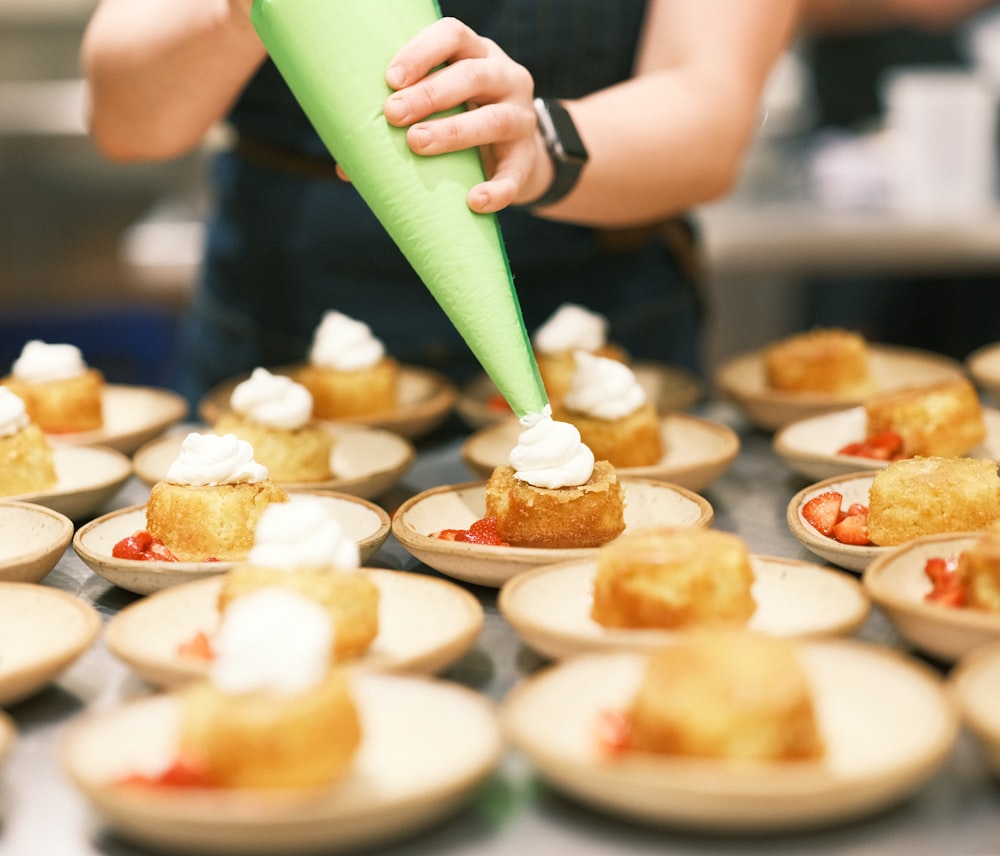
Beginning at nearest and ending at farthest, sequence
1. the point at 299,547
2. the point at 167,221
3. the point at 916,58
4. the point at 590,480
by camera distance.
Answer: the point at 299,547 → the point at 590,480 → the point at 167,221 → the point at 916,58

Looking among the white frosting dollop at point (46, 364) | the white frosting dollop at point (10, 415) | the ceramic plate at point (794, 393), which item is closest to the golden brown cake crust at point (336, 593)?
the white frosting dollop at point (10, 415)

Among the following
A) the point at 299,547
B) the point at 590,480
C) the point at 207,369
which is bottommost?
the point at 207,369

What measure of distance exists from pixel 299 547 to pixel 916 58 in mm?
5651

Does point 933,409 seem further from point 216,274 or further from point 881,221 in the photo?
point 881,221

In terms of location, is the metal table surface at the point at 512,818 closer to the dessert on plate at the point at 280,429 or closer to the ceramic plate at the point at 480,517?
the ceramic plate at the point at 480,517

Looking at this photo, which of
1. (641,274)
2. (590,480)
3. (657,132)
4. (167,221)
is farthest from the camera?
(167,221)

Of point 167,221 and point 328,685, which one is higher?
point 328,685

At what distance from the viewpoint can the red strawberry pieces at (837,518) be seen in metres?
1.91

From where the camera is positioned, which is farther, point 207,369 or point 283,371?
point 207,369

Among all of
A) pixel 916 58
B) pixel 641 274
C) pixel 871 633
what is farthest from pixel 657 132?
pixel 916 58

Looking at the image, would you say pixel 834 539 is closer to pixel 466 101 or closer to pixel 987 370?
pixel 466 101

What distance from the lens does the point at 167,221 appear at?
5461mm

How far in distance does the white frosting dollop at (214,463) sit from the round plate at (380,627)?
0.28 m

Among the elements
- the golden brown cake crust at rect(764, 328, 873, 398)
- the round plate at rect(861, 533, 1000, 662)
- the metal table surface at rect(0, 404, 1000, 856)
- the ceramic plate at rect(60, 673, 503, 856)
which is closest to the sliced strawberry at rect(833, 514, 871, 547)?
the round plate at rect(861, 533, 1000, 662)
